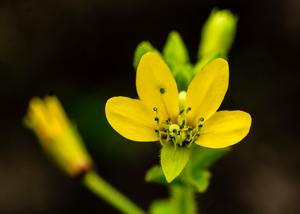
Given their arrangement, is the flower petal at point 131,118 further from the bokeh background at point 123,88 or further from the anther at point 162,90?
the bokeh background at point 123,88

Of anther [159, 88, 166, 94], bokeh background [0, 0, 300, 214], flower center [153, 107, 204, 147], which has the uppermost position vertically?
anther [159, 88, 166, 94]

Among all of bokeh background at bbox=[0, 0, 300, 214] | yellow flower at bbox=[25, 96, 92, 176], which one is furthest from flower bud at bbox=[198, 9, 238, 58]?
bokeh background at bbox=[0, 0, 300, 214]

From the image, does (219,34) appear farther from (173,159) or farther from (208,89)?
(173,159)

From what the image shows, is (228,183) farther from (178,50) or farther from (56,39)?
(178,50)

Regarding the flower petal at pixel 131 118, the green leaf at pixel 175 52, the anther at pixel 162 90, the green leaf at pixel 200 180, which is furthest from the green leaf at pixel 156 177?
the green leaf at pixel 175 52

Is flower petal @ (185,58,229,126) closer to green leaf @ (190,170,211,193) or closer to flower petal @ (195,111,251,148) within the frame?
flower petal @ (195,111,251,148)

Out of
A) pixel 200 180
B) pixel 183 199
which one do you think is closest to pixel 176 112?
pixel 200 180

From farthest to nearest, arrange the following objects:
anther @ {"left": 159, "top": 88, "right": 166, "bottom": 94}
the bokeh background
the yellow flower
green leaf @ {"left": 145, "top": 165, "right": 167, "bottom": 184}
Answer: the bokeh background < the yellow flower < green leaf @ {"left": 145, "top": 165, "right": 167, "bottom": 184} < anther @ {"left": 159, "top": 88, "right": 166, "bottom": 94}
